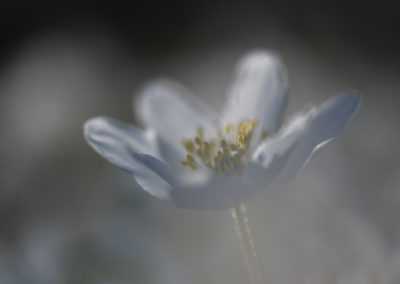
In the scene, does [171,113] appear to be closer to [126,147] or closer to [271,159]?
[126,147]

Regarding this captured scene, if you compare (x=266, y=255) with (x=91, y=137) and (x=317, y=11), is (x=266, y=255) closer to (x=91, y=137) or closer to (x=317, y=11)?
(x=91, y=137)

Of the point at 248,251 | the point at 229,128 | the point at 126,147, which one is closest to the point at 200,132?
the point at 229,128

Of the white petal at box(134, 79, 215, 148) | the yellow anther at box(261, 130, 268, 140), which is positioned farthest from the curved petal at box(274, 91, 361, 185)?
the white petal at box(134, 79, 215, 148)

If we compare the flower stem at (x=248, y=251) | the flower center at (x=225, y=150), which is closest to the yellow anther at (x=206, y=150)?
the flower center at (x=225, y=150)

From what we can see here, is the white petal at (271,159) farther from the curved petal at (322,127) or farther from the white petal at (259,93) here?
the white petal at (259,93)

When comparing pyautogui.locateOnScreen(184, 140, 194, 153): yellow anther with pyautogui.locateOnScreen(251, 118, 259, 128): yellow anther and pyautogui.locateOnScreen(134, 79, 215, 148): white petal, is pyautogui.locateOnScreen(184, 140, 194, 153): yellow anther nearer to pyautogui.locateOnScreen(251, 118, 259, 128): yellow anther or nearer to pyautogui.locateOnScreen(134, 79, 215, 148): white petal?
pyautogui.locateOnScreen(134, 79, 215, 148): white petal

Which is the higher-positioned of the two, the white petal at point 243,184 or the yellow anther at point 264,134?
the yellow anther at point 264,134
